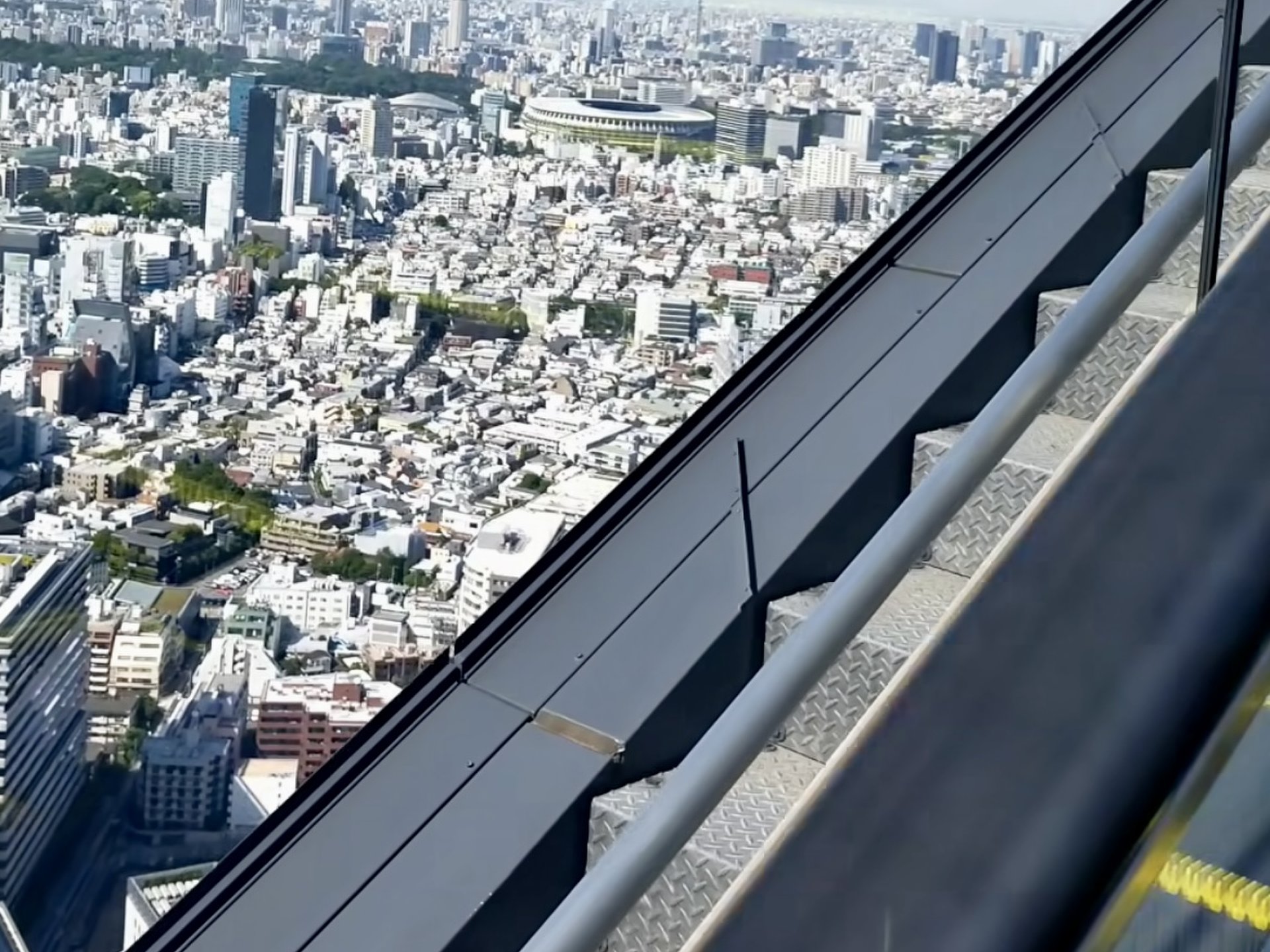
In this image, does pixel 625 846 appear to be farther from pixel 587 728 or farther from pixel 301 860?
pixel 587 728

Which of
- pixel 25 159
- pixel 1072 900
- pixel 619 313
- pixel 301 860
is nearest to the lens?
pixel 1072 900

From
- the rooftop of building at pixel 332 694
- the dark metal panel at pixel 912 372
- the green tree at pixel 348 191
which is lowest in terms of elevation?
the rooftop of building at pixel 332 694

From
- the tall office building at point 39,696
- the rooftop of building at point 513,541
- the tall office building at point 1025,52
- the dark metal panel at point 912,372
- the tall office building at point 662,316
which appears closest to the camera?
the tall office building at point 39,696

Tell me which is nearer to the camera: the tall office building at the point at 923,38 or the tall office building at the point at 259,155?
the tall office building at the point at 259,155

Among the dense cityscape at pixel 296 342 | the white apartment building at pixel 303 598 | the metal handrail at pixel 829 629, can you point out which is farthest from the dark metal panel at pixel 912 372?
the metal handrail at pixel 829 629

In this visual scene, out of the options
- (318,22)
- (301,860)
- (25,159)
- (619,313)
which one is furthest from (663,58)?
(301,860)

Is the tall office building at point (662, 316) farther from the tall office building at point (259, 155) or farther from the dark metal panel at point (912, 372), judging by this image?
the tall office building at point (259, 155)

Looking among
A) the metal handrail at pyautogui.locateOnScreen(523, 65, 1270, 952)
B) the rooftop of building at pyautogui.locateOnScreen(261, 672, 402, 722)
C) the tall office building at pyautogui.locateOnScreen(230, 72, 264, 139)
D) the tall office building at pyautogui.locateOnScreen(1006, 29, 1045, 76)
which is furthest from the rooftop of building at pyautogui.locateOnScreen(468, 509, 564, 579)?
the tall office building at pyautogui.locateOnScreen(1006, 29, 1045, 76)
